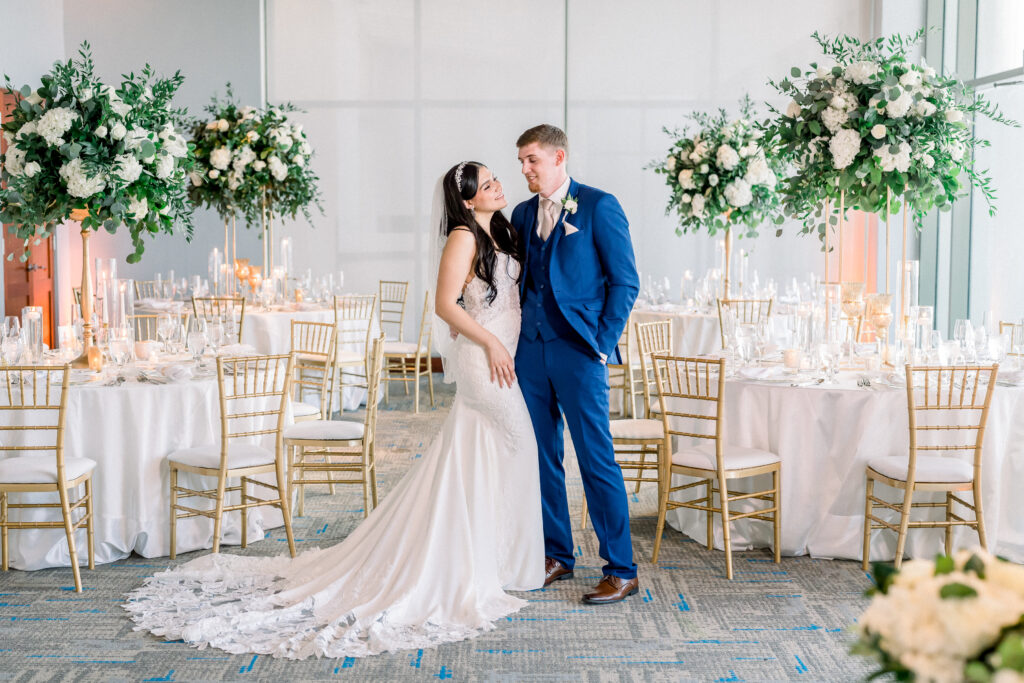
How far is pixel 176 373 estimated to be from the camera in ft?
16.1

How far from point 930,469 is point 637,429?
1474 millimetres

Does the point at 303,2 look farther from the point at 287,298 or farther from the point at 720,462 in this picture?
the point at 720,462

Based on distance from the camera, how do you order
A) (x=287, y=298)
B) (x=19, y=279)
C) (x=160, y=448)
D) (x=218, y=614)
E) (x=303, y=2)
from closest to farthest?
(x=218, y=614), (x=160, y=448), (x=19, y=279), (x=287, y=298), (x=303, y=2)

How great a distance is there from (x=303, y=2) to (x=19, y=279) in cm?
453

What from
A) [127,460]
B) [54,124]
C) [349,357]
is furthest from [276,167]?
[127,460]

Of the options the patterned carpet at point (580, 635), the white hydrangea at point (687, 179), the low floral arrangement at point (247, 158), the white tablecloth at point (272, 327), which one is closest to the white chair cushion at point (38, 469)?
the patterned carpet at point (580, 635)

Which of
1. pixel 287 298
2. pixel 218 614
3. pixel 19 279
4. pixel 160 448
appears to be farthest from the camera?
pixel 287 298

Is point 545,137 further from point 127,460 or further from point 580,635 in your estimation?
point 127,460

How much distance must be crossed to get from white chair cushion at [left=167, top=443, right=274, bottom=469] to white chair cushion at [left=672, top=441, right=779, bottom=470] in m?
2.01

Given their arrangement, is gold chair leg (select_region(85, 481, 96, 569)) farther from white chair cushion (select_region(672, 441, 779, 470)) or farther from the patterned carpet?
white chair cushion (select_region(672, 441, 779, 470))

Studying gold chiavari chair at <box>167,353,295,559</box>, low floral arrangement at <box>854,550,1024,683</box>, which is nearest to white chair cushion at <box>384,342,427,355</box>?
gold chiavari chair at <box>167,353,295,559</box>

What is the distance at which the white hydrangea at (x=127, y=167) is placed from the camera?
4909 mm

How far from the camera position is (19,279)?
8.98m

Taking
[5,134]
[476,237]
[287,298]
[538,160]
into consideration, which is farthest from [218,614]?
[287,298]
